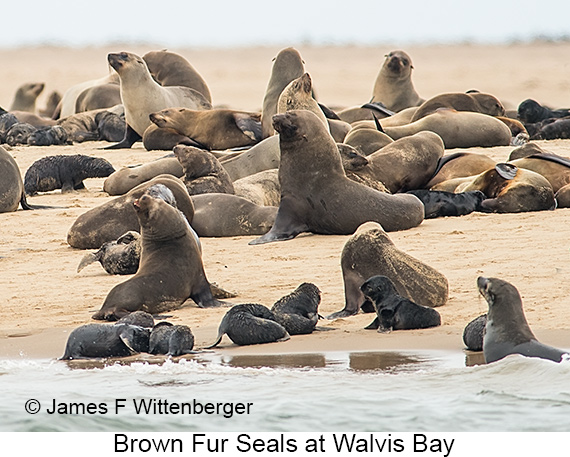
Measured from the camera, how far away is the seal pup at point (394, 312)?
5422 mm

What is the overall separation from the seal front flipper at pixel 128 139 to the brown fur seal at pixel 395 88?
422 cm

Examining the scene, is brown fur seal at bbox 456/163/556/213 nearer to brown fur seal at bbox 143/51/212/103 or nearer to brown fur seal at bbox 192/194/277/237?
brown fur seal at bbox 192/194/277/237

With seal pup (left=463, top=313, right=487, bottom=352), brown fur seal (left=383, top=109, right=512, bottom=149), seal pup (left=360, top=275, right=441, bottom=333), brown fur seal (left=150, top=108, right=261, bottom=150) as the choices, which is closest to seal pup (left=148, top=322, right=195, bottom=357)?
seal pup (left=360, top=275, right=441, bottom=333)

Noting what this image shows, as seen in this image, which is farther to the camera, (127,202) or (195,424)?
(127,202)

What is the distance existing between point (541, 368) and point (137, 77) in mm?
11098

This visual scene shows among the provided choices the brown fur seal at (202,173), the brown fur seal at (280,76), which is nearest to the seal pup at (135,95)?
the brown fur seal at (280,76)

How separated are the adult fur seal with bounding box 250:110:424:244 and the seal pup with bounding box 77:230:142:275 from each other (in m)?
1.25

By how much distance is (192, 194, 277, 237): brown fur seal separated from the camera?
332 inches

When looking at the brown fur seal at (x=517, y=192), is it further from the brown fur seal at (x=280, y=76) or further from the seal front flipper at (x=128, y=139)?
the seal front flipper at (x=128, y=139)

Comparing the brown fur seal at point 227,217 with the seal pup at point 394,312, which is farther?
the brown fur seal at point 227,217

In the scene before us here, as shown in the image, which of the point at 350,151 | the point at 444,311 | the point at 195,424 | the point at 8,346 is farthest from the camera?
the point at 350,151

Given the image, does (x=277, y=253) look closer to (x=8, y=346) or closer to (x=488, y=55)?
(x=8, y=346)

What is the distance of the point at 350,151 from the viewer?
30.1 ft
